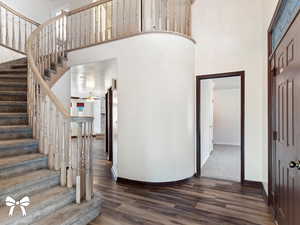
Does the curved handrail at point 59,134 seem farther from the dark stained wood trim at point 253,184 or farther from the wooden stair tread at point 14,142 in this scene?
the dark stained wood trim at point 253,184

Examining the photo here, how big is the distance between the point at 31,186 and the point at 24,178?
0.14 m

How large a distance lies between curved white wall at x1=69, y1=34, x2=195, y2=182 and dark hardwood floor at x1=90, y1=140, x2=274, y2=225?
0.32 meters

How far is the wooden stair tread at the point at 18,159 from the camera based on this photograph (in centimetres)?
220

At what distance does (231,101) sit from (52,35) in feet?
24.2

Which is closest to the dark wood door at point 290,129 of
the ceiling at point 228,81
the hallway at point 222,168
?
the hallway at point 222,168

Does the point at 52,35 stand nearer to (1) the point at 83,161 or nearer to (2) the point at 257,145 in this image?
(1) the point at 83,161

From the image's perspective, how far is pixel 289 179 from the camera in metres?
1.68

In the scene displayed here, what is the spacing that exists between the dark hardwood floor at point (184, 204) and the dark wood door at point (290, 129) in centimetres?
60

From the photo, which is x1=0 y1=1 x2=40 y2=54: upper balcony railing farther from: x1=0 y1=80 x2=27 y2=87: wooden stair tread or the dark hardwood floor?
the dark hardwood floor

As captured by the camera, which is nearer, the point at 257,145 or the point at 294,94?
the point at 294,94

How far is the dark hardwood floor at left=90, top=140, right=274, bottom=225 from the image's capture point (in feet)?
7.55

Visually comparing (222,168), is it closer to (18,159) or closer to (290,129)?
(290,129)

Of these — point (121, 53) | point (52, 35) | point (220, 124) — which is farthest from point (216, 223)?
point (220, 124)

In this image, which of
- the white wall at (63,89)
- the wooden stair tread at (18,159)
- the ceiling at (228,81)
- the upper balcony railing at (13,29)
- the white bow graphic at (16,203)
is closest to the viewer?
the white bow graphic at (16,203)
